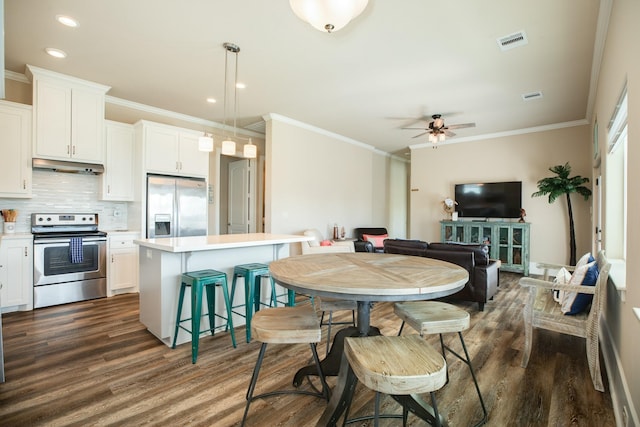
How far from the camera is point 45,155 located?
150 inches

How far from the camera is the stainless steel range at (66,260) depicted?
3732 mm

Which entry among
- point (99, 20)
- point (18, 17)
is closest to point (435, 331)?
point (99, 20)

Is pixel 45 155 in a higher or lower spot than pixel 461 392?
higher

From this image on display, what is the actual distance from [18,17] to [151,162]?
6.86 feet

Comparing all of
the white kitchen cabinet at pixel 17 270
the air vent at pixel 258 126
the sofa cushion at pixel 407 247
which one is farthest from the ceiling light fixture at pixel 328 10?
the air vent at pixel 258 126

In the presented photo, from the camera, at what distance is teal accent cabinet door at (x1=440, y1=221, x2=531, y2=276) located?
19.2 ft

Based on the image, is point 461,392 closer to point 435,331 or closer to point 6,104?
point 435,331

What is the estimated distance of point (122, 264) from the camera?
14.3 feet

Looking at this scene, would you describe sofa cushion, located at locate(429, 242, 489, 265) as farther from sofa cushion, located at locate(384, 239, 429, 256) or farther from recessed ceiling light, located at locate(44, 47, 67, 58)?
recessed ceiling light, located at locate(44, 47, 67, 58)

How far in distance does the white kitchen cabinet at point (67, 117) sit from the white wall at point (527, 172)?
6333mm

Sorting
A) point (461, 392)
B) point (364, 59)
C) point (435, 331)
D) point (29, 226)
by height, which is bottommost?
point (461, 392)

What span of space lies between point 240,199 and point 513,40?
5.29 m

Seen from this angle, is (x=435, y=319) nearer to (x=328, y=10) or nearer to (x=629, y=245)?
(x=629, y=245)

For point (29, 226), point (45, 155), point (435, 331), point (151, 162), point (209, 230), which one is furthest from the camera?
point (209, 230)
